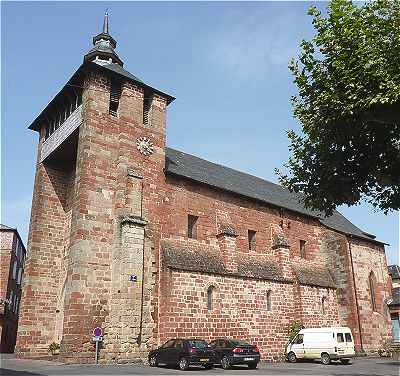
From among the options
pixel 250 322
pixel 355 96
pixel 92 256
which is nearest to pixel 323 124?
pixel 355 96

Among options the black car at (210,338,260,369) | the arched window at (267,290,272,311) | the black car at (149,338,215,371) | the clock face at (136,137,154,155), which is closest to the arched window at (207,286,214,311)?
the black car at (210,338,260,369)

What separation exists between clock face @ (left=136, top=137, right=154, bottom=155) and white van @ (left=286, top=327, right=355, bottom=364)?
12.9 m

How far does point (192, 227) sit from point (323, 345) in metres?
9.29

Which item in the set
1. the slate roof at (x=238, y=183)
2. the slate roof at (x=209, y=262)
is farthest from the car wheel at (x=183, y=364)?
the slate roof at (x=238, y=183)

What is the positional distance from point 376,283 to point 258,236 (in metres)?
10.9

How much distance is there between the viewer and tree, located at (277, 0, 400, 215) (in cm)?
1298

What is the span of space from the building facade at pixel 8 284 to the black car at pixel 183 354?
2435 centimetres

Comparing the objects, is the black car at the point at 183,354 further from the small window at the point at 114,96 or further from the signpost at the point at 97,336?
the small window at the point at 114,96

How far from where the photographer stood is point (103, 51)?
28203 mm

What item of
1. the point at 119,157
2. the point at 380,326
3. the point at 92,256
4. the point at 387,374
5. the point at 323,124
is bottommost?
the point at 387,374

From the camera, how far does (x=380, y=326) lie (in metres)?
29.5

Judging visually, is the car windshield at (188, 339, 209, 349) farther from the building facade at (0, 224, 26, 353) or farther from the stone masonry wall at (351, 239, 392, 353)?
the building facade at (0, 224, 26, 353)

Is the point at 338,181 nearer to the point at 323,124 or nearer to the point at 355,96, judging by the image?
the point at 323,124

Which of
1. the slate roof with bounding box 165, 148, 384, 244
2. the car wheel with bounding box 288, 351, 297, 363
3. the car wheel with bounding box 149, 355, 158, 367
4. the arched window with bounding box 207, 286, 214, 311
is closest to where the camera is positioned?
the car wheel with bounding box 149, 355, 158, 367
